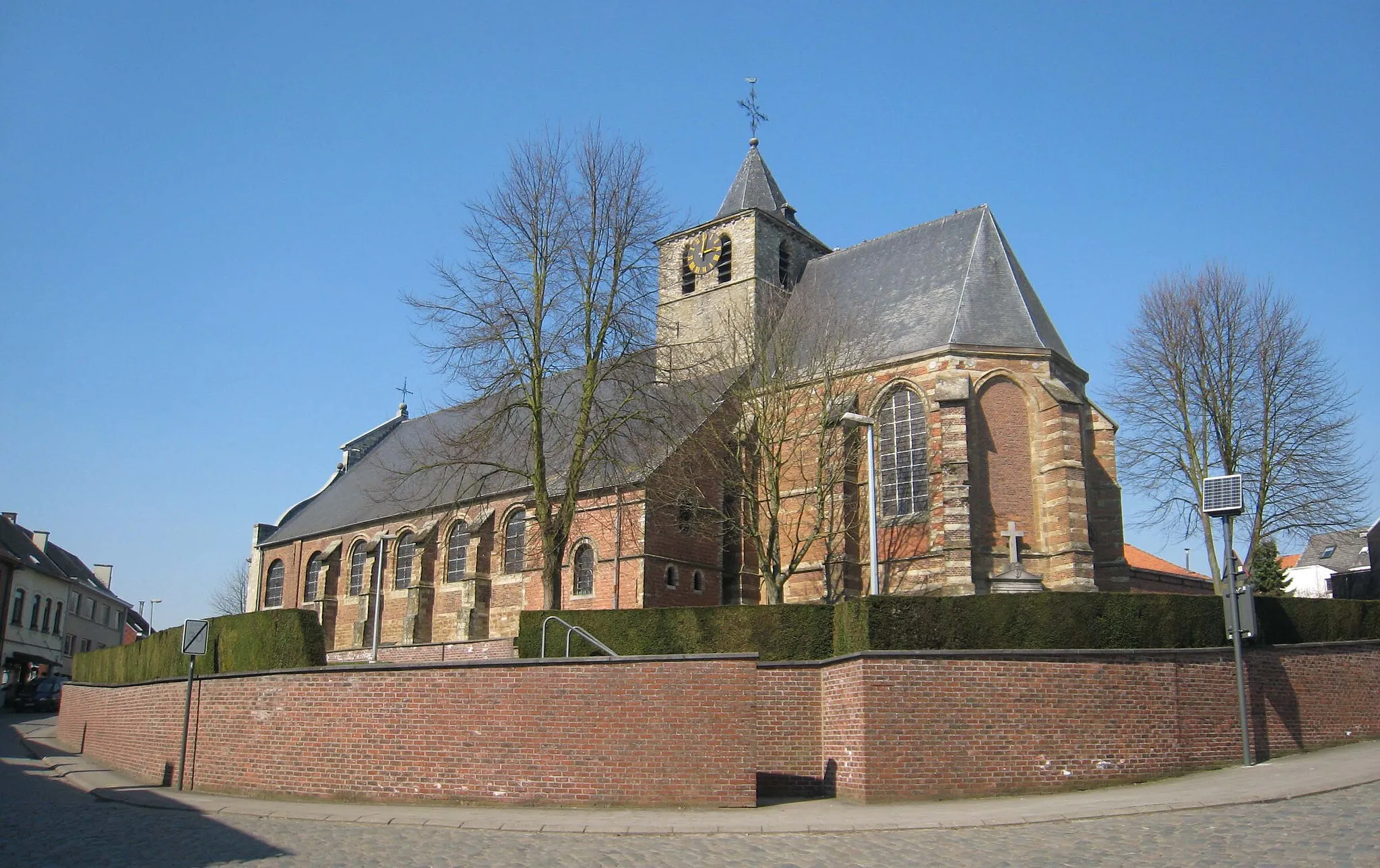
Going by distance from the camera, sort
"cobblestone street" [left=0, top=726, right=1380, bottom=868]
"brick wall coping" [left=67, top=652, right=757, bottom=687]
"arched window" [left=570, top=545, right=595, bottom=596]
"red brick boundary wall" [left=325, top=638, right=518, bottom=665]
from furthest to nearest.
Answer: "arched window" [left=570, top=545, right=595, bottom=596], "red brick boundary wall" [left=325, top=638, right=518, bottom=665], "brick wall coping" [left=67, top=652, right=757, bottom=687], "cobblestone street" [left=0, top=726, right=1380, bottom=868]

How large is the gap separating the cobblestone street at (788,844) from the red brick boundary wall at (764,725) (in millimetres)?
1828

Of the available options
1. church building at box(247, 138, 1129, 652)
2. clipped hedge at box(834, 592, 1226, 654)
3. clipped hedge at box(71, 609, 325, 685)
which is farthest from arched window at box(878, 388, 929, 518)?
clipped hedge at box(71, 609, 325, 685)

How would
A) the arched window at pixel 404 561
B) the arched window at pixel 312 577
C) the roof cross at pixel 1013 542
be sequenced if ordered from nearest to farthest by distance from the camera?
1. the roof cross at pixel 1013 542
2. the arched window at pixel 404 561
3. the arched window at pixel 312 577

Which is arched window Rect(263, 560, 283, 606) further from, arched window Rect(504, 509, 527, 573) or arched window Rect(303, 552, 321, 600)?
arched window Rect(504, 509, 527, 573)

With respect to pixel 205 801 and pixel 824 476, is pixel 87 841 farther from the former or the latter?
pixel 824 476

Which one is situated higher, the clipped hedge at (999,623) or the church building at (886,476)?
the church building at (886,476)

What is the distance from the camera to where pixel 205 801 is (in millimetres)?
16000

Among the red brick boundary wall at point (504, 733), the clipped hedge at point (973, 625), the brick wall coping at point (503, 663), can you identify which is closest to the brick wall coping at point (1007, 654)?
the clipped hedge at point (973, 625)

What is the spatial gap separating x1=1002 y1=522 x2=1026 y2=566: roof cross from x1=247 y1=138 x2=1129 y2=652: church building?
0.20 feet

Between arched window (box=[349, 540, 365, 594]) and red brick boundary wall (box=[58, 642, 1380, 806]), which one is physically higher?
arched window (box=[349, 540, 365, 594])

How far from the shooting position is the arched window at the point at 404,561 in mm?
36906

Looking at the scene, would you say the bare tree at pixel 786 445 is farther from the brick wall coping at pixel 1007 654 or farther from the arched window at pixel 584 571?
the brick wall coping at pixel 1007 654

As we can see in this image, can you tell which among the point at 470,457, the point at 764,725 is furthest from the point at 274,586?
the point at 764,725

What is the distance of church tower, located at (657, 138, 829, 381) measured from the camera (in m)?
35.2
